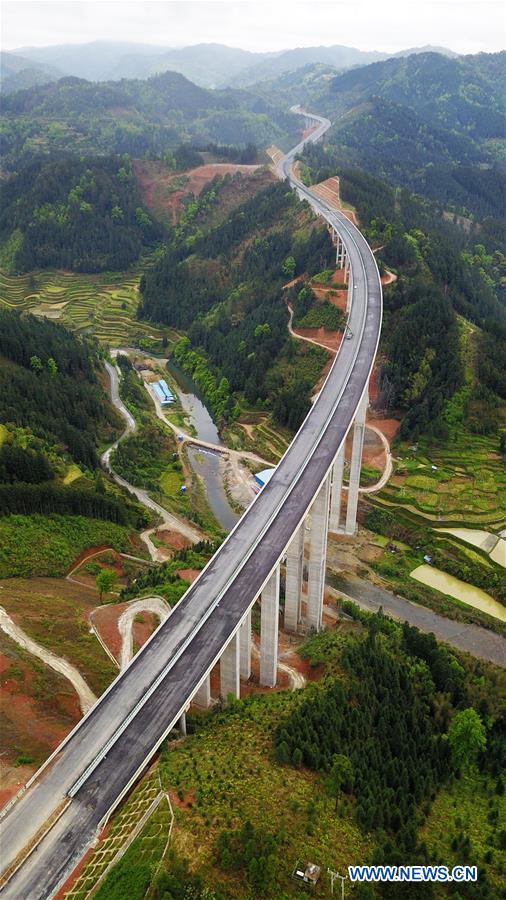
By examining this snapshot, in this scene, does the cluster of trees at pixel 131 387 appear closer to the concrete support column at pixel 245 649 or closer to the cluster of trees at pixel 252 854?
the concrete support column at pixel 245 649

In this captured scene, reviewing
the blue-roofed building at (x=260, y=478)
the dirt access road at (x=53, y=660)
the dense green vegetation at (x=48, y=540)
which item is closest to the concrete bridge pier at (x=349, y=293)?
the blue-roofed building at (x=260, y=478)

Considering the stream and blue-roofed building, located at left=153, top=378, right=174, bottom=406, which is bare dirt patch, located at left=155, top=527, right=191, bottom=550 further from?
blue-roofed building, located at left=153, top=378, right=174, bottom=406

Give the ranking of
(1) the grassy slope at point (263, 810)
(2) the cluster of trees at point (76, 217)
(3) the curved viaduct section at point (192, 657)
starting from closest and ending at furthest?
(1) the grassy slope at point (263, 810), (3) the curved viaduct section at point (192, 657), (2) the cluster of trees at point (76, 217)

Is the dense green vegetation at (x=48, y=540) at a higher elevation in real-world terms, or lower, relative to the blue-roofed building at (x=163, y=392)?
higher

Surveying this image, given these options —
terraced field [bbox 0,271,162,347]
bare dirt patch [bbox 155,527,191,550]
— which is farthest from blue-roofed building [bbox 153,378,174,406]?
bare dirt patch [bbox 155,527,191,550]

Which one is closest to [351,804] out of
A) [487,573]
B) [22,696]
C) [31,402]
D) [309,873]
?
[309,873]

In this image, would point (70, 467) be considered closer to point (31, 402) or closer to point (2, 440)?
point (2, 440)
